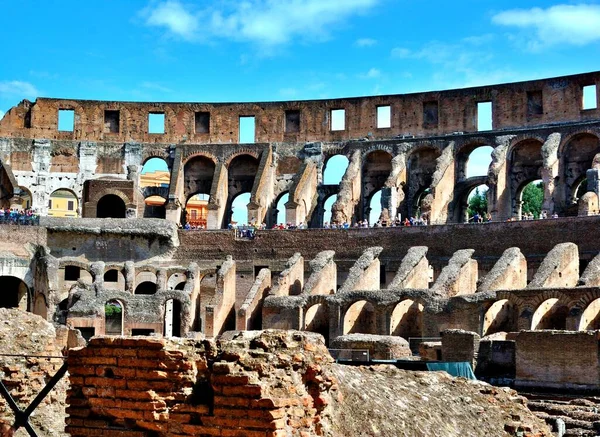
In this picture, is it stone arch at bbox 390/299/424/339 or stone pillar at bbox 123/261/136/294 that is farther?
stone pillar at bbox 123/261/136/294

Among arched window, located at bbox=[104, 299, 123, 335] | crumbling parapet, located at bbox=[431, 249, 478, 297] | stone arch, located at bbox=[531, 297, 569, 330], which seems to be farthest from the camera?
arched window, located at bbox=[104, 299, 123, 335]

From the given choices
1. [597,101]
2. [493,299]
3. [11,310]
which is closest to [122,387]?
[11,310]

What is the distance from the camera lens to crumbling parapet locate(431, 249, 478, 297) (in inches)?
1192

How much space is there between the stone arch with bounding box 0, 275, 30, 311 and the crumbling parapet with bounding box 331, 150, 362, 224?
14.6 m

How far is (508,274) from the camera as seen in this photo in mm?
30312

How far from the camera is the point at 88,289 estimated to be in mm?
34062

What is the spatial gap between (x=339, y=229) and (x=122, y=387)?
30283mm

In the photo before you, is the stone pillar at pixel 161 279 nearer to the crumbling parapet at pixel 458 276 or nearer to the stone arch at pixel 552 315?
the crumbling parapet at pixel 458 276

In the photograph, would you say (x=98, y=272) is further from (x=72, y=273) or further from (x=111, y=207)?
(x=111, y=207)

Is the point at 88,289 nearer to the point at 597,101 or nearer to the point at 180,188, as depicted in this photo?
the point at 180,188

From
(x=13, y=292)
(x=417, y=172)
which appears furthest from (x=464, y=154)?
(x=13, y=292)

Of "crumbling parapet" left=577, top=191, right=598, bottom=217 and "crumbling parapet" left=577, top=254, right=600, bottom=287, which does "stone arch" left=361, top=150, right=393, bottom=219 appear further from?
"crumbling parapet" left=577, top=254, right=600, bottom=287

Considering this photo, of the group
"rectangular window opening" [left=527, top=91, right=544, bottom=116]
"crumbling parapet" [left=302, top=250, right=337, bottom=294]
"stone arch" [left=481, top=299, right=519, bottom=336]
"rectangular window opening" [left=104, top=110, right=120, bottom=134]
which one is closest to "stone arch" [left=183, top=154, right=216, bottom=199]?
"rectangular window opening" [left=104, top=110, right=120, bottom=134]

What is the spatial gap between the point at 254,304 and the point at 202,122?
53.6 ft
